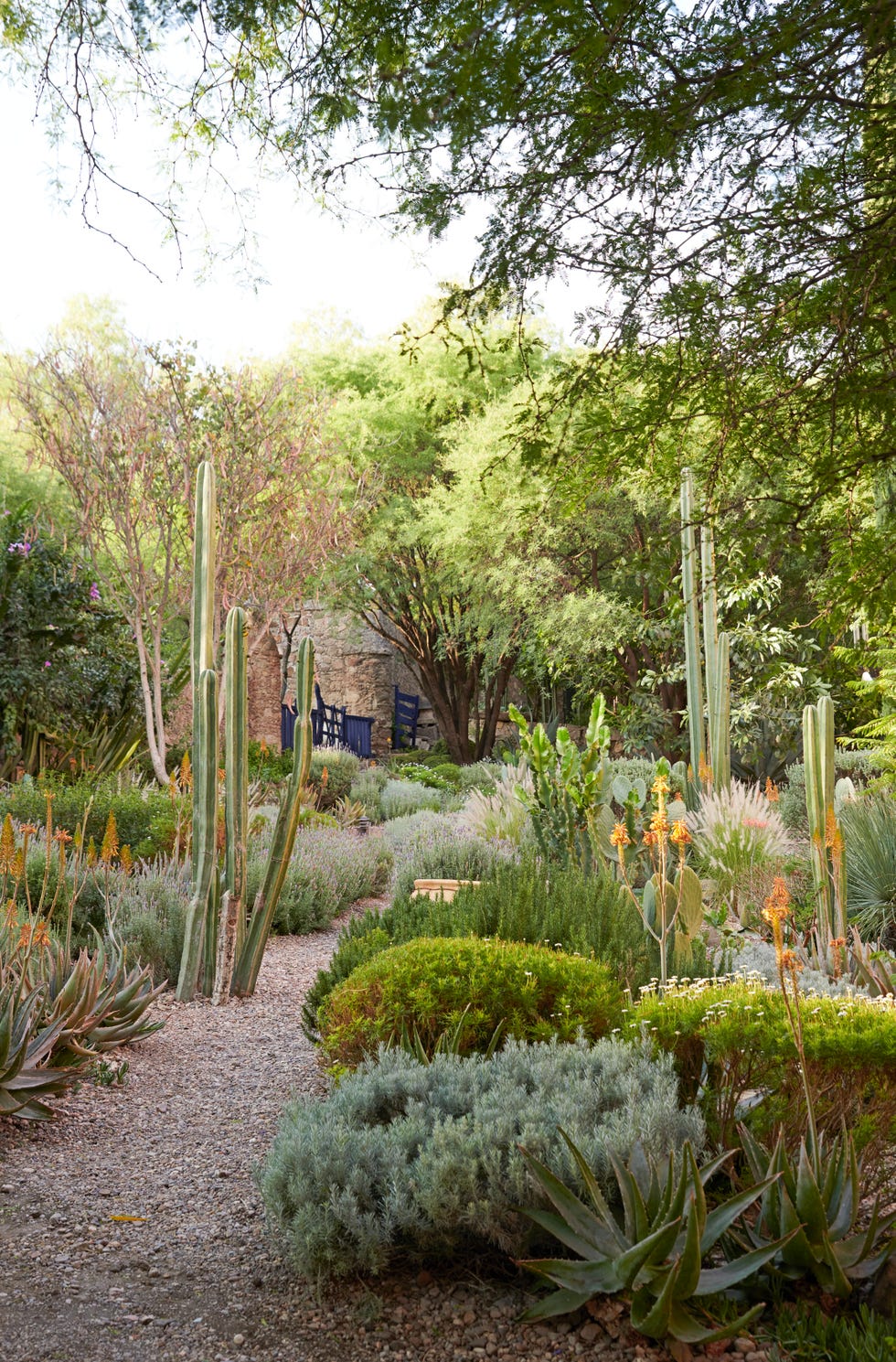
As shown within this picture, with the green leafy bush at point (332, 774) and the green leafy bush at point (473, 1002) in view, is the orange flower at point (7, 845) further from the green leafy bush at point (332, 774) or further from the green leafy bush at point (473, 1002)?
the green leafy bush at point (332, 774)


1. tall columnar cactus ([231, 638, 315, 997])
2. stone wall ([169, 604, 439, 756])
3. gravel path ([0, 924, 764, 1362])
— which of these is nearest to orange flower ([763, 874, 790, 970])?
→ gravel path ([0, 924, 764, 1362])

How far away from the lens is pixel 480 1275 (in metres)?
2.62

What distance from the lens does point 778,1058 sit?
288 centimetres

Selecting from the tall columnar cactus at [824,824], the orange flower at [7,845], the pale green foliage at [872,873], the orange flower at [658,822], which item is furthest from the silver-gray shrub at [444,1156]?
the pale green foliage at [872,873]

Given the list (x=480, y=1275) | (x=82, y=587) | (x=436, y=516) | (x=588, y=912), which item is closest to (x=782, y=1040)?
(x=480, y=1275)

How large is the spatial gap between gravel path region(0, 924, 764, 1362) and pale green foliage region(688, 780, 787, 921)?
12.4 feet

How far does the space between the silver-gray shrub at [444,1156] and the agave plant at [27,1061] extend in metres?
1.08

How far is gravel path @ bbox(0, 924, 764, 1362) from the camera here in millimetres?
2307

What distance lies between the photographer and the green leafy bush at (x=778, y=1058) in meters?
2.82

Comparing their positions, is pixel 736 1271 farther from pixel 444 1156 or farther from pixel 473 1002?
pixel 473 1002

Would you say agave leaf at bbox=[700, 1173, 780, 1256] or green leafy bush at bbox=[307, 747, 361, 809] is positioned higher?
green leafy bush at bbox=[307, 747, 361, 809]

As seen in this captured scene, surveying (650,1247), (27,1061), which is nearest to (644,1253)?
(650,1247)

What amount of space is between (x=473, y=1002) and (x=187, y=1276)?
1296 millimetres

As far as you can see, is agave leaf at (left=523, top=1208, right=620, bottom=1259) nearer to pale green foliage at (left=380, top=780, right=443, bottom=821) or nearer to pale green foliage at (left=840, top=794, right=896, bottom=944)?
pale green foliage at (left=840, top=794, right=896, bottom=944)
